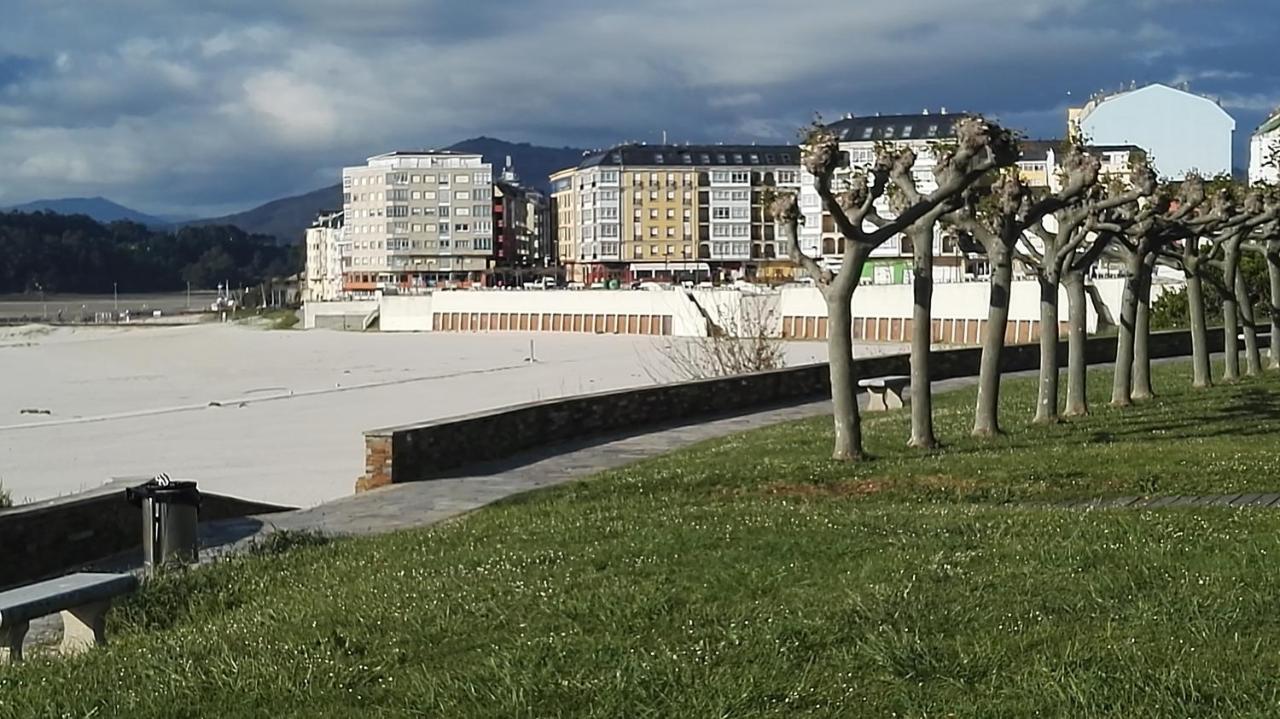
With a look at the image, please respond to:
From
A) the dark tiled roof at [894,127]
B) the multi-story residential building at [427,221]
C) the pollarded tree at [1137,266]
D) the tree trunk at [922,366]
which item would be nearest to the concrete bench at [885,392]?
the pollarded tree at [1137,266]

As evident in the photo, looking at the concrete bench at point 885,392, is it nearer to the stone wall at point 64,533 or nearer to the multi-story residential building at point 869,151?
the stone wall at point 64,533

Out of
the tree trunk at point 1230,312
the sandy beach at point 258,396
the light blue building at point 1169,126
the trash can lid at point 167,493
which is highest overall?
the light blue building at point 1169,126

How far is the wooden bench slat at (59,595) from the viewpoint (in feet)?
22.7

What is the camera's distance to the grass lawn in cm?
531

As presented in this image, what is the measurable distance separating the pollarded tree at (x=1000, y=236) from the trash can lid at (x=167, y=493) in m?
9.00

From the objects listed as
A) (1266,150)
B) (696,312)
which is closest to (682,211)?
(696,312)

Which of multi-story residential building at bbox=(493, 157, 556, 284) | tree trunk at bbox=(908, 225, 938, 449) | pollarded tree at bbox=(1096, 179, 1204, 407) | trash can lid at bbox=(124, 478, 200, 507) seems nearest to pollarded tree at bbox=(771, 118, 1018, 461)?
tree trunk at bbox=(908, 225, 938, 449)

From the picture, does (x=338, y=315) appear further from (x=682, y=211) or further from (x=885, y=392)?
(x=885, y=392)

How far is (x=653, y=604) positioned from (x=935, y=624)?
136 centimetres

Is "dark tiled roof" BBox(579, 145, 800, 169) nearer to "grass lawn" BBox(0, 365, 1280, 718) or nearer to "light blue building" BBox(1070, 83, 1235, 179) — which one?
"light blue building" BBox(1070, 83, 1235, 179)

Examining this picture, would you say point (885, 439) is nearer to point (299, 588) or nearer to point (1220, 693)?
point (299, 588)

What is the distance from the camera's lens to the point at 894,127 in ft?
400

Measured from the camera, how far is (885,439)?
17000 millimetres

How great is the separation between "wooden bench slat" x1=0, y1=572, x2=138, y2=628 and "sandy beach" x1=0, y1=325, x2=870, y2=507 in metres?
10.4
